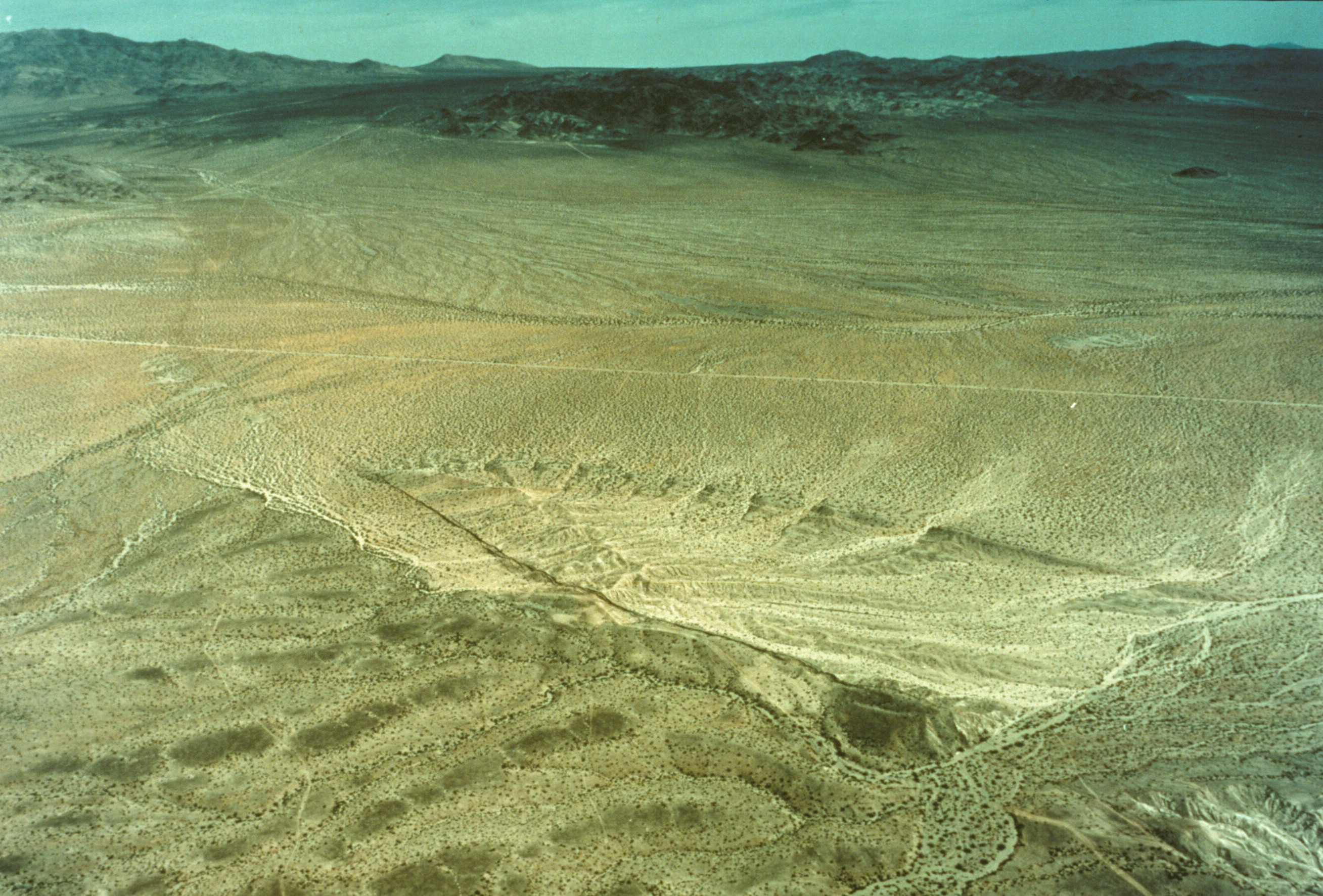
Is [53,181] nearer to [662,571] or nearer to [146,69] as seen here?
[662,571]

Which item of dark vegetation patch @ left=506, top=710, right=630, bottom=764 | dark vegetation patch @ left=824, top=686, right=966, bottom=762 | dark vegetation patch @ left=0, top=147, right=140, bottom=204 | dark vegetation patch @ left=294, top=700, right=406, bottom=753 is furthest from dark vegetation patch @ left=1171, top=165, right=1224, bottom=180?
dark vegetation patch @ left=0, top=147, right=140, bottom=204

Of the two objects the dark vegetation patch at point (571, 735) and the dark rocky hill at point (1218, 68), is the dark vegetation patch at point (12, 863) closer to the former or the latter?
the dark vegetation patch at point (571, 735)

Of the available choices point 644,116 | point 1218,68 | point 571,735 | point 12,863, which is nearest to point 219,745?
point 12,863

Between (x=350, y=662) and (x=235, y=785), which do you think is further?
(x=350, y=662)

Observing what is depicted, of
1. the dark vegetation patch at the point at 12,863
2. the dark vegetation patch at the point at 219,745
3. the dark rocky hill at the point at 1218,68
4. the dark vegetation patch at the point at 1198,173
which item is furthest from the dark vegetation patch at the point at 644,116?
the dark vegetation patch at the point at 12,863

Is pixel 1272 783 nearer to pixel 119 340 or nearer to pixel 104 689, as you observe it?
pixel 104 689

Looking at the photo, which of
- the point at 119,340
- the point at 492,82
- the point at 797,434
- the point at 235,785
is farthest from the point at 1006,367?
the point at 492,82
